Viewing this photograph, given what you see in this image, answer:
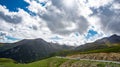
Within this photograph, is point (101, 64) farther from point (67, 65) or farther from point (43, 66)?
point (43, 66)

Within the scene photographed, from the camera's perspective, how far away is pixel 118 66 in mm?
61281

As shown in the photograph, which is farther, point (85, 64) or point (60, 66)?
point (60, 66)

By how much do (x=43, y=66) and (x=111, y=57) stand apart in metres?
33.4

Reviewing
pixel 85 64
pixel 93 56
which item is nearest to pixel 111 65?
pixel 85 64

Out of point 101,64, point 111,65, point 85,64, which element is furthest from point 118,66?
point 85,64

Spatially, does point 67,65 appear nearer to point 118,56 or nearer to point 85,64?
point 85,64

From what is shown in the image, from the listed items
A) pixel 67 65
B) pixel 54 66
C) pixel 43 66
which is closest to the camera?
pixel 67 65

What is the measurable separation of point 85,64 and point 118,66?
17872 mm

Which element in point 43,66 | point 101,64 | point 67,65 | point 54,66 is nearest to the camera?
point 101,64

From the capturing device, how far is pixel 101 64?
226ft

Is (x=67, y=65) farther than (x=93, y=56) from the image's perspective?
No

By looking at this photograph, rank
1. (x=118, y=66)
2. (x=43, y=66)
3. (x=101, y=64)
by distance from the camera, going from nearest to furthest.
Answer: (x=118, y=66), (x=101, y=64), (x=43, y=66)

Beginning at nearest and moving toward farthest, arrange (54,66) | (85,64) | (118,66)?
(118,66)
(85,64)
(54,66)

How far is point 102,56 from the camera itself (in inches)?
3930
